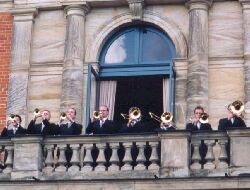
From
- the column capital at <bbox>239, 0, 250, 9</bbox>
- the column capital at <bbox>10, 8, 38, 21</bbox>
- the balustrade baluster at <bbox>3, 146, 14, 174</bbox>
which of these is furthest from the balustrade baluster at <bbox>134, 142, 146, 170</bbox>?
the column capital at <bbox>10, 8, 38, 21</bbox>

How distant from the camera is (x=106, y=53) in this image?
22609 millimetres

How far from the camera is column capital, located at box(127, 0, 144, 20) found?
2223cm

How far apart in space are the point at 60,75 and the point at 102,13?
184cm

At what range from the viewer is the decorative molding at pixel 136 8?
22.2 m

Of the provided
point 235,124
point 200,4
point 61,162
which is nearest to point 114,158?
point 61,162

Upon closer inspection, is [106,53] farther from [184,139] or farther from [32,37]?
[184,139]

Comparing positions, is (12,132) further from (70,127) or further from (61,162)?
(61,162)

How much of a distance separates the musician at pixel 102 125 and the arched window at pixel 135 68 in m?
2.78

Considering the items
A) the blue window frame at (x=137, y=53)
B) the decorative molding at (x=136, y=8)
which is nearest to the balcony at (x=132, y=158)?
the blue window frame at (x=137, y=53)

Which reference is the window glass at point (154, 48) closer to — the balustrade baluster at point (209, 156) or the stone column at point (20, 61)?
the stone column at point (20, 61)

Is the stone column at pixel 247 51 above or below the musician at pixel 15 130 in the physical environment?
above

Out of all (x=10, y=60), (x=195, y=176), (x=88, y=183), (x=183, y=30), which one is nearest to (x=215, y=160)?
(x=195, y=176)

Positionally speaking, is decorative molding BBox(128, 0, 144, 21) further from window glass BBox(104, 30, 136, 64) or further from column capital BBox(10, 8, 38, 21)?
column capital BBox(10, 8, 38, 21)

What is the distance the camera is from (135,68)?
875 inches
